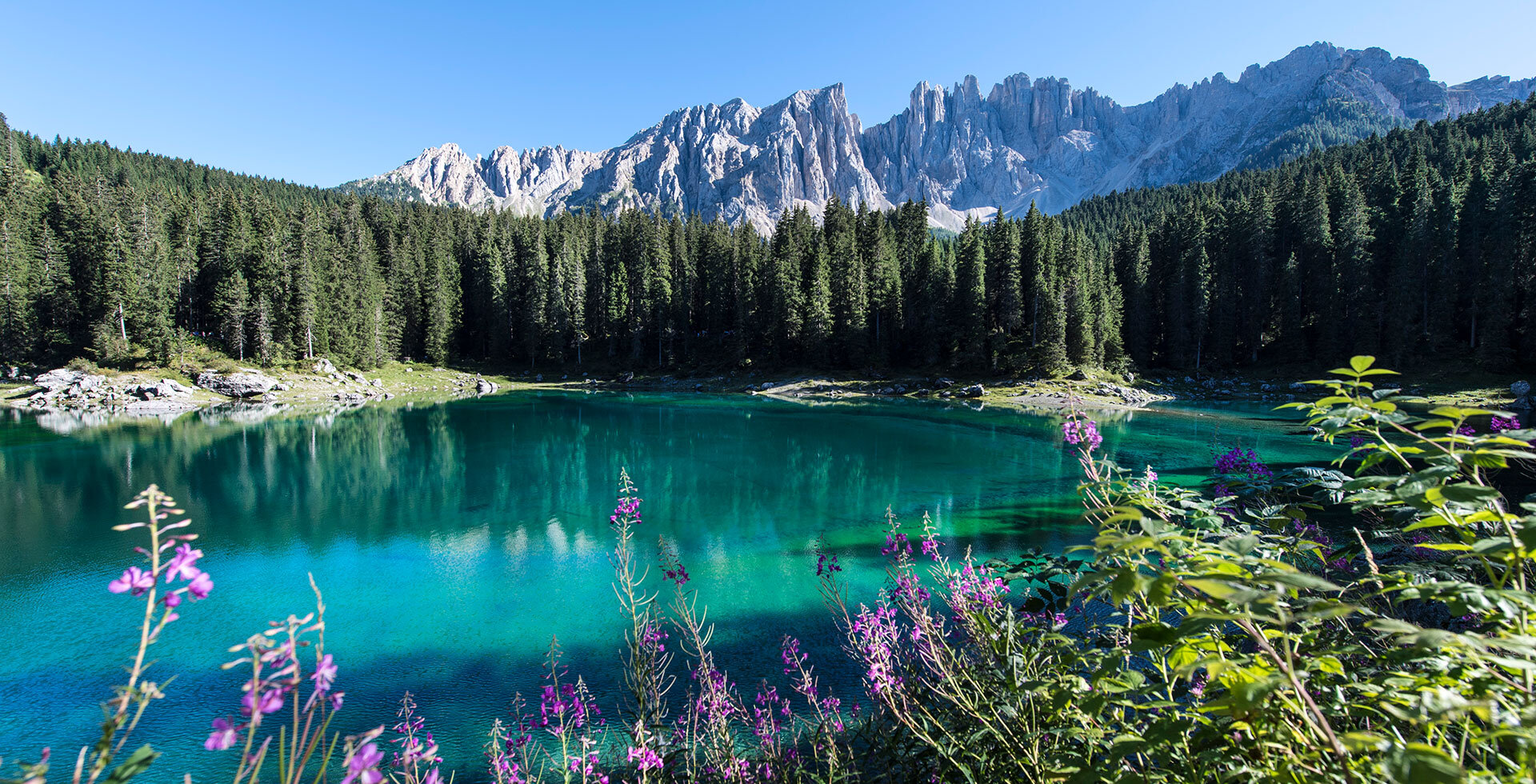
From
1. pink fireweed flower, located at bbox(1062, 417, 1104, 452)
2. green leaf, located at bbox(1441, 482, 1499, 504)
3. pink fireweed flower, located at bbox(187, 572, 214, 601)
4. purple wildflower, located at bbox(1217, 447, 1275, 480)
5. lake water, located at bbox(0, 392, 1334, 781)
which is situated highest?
green leaf, located at bbox(1441, 482, 1499, 504)

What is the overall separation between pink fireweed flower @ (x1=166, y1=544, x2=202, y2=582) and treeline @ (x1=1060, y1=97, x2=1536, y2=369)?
5967 centimetres

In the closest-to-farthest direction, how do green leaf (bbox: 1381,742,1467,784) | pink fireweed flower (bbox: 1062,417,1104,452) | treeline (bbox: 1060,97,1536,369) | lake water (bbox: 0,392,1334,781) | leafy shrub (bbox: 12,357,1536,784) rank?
green leaf (bbox: 1381,742,1467,784) < leafy shrub (bbox: 12,357,1536,784) < pink fireweed flower (bbox: 1062,417,1104,452) < lake water (bbox: 0,392,1334,781) < treeline (bbox: 1060,97,1536,369)

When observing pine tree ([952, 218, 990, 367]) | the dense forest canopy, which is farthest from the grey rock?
pine tree ([952, 218, 990, 367])

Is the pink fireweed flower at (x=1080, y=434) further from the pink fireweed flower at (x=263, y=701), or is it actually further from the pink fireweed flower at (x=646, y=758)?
the pink fireweed flower at (x=263, y=701)

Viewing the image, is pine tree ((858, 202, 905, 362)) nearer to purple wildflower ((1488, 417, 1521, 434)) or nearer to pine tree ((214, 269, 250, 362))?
purple wildflower ((1488, 417, 1521, 434))

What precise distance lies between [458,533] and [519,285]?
208ft

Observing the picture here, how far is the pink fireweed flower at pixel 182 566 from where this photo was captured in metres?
1.48

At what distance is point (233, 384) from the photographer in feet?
153

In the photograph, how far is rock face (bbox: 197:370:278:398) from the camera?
1822 inches

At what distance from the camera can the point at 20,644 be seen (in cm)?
998

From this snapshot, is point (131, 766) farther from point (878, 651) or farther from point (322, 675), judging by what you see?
point (878, 651)

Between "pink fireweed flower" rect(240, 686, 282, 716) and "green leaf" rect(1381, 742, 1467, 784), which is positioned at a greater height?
"green leaf" rect(1381, 742, 1467, 784)

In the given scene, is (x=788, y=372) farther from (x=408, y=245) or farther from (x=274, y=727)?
(x=274, y=727)

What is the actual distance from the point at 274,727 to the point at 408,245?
74.3 meters
